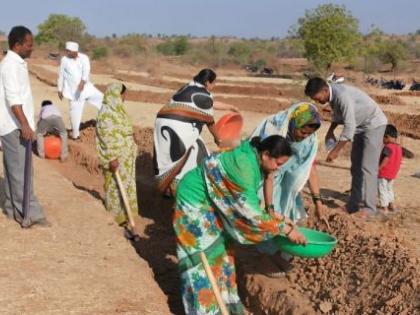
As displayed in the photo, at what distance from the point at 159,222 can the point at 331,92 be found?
284 centimetres

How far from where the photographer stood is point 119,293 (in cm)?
477

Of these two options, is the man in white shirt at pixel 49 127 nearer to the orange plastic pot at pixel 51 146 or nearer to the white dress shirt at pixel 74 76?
the orange plastic pot at pixel 51 146

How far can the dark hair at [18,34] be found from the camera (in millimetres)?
5527

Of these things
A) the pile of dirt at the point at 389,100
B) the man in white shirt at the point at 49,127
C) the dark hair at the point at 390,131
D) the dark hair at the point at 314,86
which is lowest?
the pile of dirt at the point at 389,100

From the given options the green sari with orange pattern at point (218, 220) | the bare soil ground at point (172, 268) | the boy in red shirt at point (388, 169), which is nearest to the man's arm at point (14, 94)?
the bare soil ground at point (172, 268)

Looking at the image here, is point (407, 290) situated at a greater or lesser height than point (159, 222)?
greater

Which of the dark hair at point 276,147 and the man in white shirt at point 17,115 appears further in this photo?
the man in white shirt at point 17,115

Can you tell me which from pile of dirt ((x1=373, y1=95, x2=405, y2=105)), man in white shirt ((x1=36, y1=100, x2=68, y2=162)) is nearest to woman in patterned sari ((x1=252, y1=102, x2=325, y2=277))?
man in white shirt ((x1=36, y1=100, x2=68, y2=162))

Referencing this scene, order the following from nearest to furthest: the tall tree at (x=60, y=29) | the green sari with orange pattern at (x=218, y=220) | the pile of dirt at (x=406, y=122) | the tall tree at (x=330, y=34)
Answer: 1. the green sari with orange pattern at (x=218, y=220)
2. the pile of dirt at (x=406, y=122)
3. the tall tree at (x=330, y=34)
4. the tall tree at (x=60, y=29)

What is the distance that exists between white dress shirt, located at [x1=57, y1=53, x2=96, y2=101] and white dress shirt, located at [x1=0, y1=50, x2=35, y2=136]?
4.96m

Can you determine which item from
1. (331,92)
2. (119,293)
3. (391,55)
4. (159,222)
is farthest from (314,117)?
(391,55)

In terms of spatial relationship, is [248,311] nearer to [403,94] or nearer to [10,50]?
[10,50]

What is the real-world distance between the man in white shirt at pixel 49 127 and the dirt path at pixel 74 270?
307 cm

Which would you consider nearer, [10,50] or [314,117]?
[314,117]
